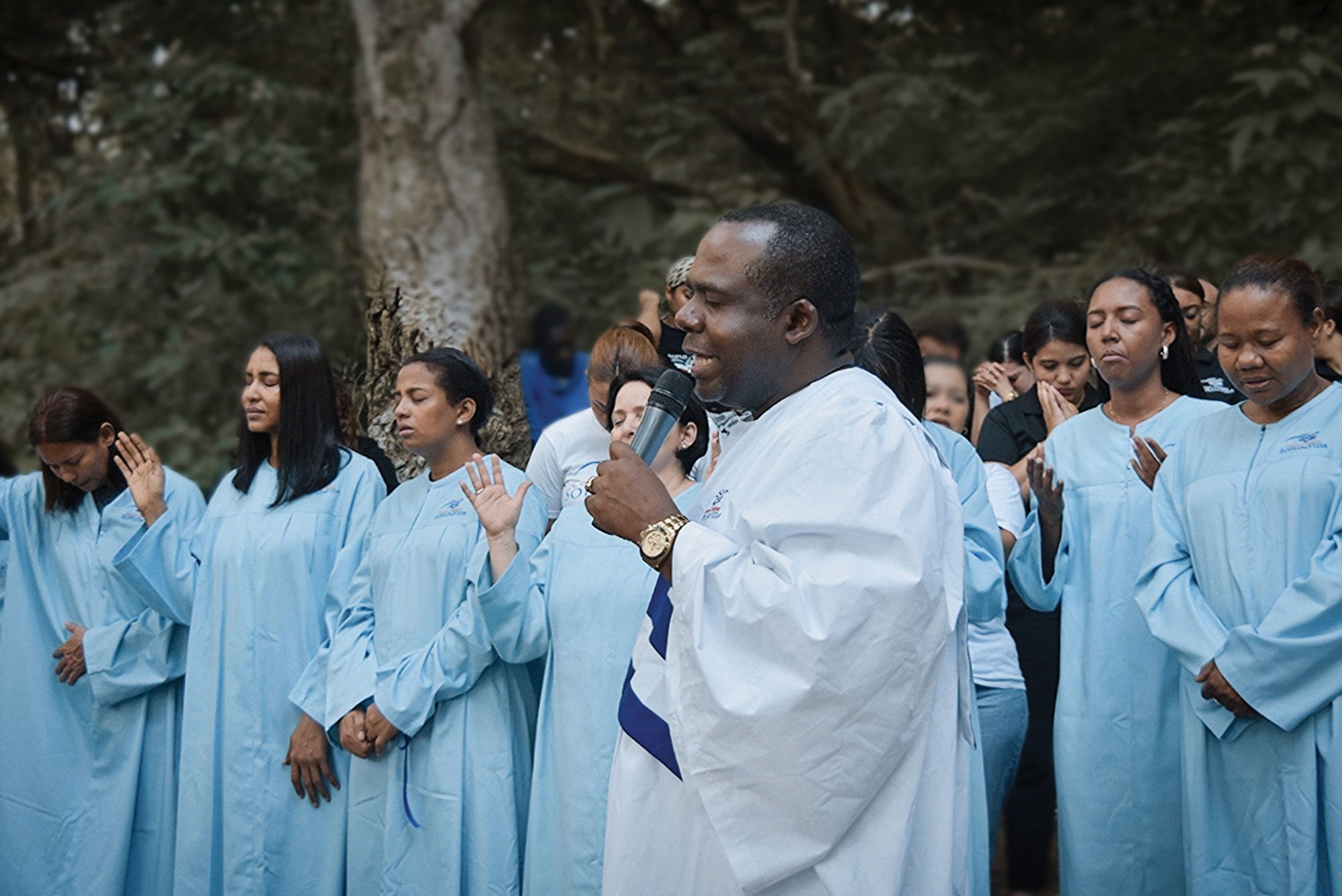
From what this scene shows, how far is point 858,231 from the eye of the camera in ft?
33.3

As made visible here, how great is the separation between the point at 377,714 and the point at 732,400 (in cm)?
195

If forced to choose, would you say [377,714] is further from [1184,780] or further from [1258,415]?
[1258,415]

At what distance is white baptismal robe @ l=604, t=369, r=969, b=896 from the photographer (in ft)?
8.37

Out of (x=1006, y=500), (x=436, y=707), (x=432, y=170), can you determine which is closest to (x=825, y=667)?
(x=436, y=707)

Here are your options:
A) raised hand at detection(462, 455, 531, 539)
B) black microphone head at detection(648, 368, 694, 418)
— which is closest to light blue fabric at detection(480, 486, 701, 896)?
raised hand at detection(462, 455, 531, 539)

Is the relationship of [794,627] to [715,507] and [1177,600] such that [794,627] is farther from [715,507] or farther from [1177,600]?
[1177,600]

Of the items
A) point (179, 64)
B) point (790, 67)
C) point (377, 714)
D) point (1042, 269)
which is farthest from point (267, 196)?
point (377, 714)

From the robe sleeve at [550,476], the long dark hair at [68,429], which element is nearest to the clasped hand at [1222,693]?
the robe sleeve at [550,476]

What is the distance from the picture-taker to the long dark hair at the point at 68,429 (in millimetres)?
5062

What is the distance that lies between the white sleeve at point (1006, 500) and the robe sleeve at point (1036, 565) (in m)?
0.15

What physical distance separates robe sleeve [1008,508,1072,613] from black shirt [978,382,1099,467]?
68 cm

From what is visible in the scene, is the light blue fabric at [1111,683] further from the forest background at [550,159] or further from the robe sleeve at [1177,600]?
the forest background at [550,159]

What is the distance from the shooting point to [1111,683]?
4156mm

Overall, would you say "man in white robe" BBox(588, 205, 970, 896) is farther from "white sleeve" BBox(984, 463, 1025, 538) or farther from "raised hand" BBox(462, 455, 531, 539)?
"white sleeve" BBox(984, 463, 1025, 538)
